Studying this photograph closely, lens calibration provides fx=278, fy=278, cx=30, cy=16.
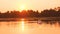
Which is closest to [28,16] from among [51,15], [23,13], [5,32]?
[23,13]

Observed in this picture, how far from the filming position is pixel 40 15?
46.7 metres

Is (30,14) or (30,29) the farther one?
(30,14)

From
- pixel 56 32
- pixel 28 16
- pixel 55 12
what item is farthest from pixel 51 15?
pixel 56 32

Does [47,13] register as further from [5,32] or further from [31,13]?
[5,32]

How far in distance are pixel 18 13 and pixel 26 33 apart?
28419mm

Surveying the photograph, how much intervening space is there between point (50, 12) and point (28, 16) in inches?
149

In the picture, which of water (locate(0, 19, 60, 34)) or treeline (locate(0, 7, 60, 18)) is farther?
treeline (locate(0, 7, 60, 18))

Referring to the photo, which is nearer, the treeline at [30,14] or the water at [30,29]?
the water at [30,29]

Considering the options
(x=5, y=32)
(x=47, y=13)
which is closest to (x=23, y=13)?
(x=47, y=13)

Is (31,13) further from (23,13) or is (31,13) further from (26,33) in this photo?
(26,33)

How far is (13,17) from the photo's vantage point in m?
48.0

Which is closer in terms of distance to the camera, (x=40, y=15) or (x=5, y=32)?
(x=5, y=32)

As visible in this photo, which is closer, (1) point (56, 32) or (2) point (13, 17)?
(1) point (56, 32)

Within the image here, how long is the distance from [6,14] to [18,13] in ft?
7.40
